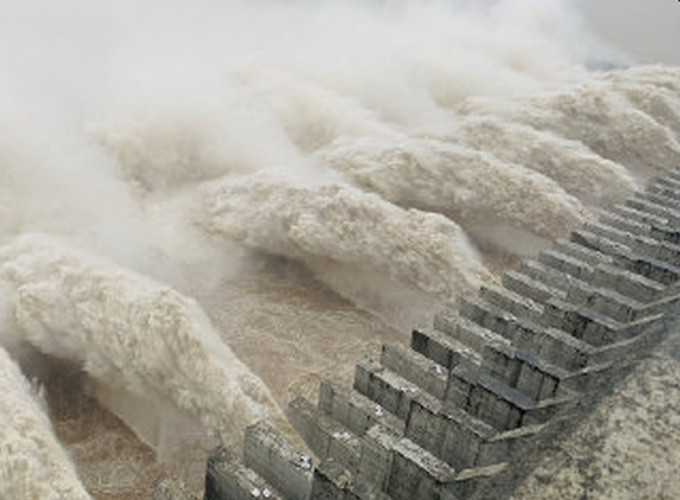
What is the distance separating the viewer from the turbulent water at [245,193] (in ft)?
19.6

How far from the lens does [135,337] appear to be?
234 inches

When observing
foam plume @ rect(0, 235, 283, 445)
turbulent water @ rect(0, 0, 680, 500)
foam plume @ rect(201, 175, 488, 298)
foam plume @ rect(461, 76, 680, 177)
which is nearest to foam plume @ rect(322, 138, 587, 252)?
turbulent water @ rect(0, 0, 680, 500)

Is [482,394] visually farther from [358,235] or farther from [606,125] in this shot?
[606,125]

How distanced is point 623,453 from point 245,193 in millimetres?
6530

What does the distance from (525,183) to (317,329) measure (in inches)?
141

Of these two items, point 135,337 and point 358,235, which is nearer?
point 135,337

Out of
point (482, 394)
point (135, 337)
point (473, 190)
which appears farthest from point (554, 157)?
point (482, 394)

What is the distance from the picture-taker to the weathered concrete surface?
2.92 m

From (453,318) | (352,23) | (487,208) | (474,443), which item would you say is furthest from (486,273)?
(352,23)

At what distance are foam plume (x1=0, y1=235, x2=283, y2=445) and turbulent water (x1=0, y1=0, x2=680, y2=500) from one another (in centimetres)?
2

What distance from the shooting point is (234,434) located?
17.7 feet

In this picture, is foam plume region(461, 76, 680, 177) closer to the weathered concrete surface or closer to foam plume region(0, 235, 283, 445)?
foam plume region(0, 235, 283, 445)

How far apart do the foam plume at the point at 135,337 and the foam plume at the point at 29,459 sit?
0.89 metres

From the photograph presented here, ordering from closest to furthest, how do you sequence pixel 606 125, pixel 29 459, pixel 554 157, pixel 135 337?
pixel 29 459
pixel 135 337
pixel 554 157
pixel 606 125
